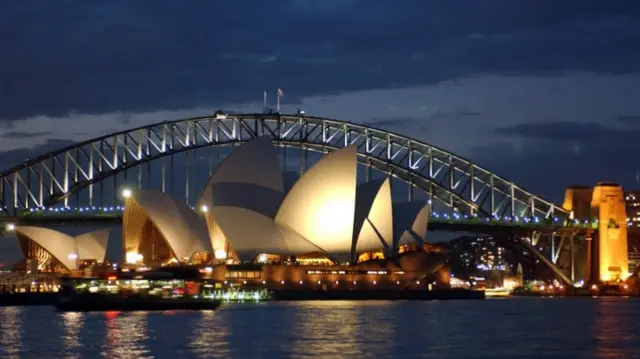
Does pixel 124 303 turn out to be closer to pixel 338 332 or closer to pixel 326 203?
pixel 326 203

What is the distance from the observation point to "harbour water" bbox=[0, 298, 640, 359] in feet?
202

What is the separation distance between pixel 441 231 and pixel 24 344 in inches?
3539

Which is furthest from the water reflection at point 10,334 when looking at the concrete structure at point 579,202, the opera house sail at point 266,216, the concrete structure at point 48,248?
the concrete structure at point 579,202

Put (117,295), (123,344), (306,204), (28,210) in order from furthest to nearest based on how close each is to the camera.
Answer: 1. (28,210)
2. (306,204)
3. (117,295)
4. (123,344)

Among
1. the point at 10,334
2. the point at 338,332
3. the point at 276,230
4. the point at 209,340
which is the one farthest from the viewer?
the point at 276,230

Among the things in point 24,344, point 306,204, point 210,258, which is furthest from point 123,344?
point 210,258

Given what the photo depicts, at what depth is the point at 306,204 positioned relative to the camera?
385ft

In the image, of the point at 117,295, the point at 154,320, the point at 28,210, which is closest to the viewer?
the point at 154,320

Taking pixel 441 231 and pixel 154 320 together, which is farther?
pixel 441 231

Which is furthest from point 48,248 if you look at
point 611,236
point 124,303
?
point 611,236

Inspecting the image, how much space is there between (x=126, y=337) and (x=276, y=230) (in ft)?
172

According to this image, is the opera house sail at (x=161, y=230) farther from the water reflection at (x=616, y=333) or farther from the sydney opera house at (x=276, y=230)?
the water reflection at (x=616, y=333)

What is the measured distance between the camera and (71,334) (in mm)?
72062

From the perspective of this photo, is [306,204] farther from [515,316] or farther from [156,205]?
[515,316]
